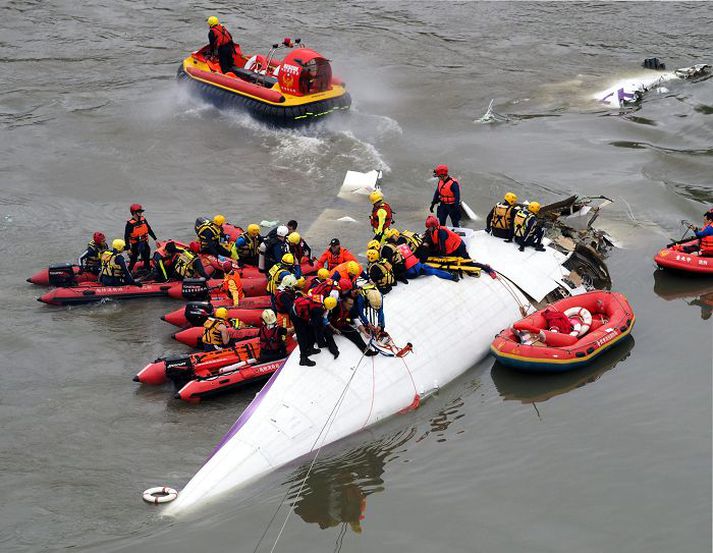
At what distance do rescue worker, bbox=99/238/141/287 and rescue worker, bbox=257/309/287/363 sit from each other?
3565 mm

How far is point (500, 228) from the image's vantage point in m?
14.0

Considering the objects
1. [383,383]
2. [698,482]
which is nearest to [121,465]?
[383,383]

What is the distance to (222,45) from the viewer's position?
2202cm

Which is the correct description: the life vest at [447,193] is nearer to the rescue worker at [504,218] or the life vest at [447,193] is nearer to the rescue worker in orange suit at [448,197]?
the rescue worker in orange suit at [448,197]

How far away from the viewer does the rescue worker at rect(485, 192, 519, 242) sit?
1379 cm

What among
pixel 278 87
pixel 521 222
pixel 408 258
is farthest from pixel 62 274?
pixel 278 87

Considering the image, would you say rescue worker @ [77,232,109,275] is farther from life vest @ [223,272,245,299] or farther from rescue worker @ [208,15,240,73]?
rescue worker @ [208,15,240,73]

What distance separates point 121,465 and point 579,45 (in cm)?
2281

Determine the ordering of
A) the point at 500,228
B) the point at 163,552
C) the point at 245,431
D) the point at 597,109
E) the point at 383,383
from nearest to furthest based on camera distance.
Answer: the point at 163,552
the point at 245,431
the point at 383,383
the point at 500,228
the point at 597,109

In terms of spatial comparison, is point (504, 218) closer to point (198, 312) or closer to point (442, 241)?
point (442, 241)

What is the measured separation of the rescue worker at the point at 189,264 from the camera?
1439 centimetres

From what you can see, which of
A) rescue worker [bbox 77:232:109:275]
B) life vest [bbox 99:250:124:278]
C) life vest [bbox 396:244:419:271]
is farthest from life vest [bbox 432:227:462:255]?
rescue worker [bbox 77:232:109:275]

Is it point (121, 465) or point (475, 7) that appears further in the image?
point (475, 7)

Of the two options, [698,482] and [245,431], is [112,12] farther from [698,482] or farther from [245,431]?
[698,482]
